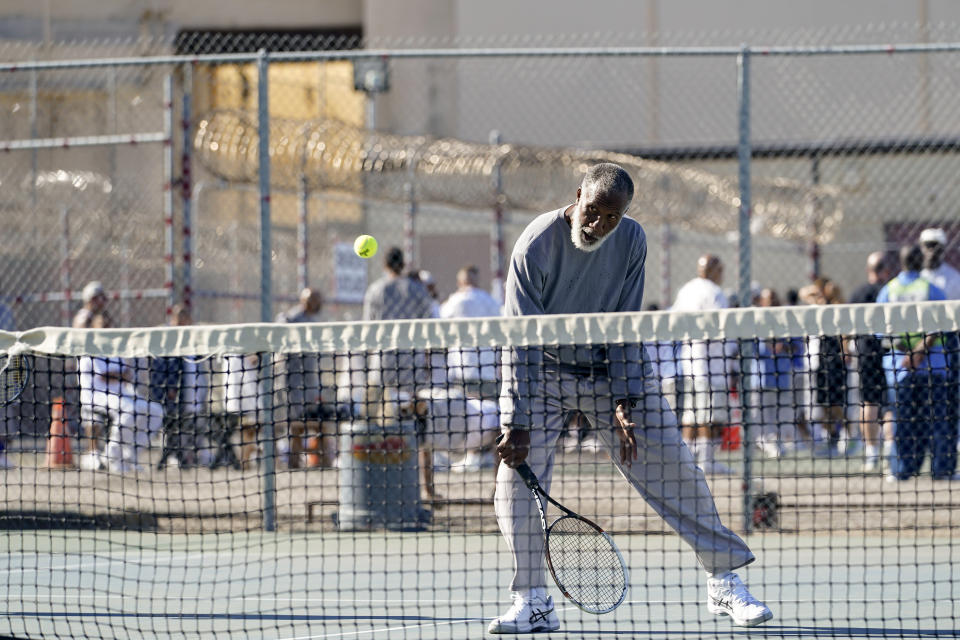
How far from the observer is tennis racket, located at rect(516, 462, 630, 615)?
5344 mm

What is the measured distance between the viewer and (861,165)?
61.1 ft

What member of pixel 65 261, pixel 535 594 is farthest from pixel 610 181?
pixel 65 261

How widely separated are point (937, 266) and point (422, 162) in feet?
15.3

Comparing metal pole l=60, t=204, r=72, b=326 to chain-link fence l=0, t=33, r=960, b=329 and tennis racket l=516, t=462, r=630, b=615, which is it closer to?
chain-link fence l=0, t=33, r=960, b=329

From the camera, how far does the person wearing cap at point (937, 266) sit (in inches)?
410

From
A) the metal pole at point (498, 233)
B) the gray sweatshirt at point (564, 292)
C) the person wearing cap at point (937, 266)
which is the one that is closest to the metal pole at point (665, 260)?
the metal pole at point (498, 233)

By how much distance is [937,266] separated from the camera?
10.5m

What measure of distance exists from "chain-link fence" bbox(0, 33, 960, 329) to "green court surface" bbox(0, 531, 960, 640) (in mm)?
1810

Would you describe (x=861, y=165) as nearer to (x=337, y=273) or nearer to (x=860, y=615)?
(x=337, y=273)

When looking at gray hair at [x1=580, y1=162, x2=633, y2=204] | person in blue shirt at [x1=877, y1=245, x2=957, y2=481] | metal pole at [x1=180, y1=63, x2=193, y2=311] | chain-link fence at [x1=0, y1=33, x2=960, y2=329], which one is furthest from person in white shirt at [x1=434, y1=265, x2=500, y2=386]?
gray hair at [x1=580, y1=162, x2=633, y2=204]

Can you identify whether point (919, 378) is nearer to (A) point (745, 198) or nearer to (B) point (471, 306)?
(A) point (745, 198)

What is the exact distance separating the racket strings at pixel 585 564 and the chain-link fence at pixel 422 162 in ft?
11.2

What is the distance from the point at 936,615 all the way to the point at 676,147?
14.6 m

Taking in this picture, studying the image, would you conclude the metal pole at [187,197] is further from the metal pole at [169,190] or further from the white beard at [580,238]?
the white beard at [580,238]
